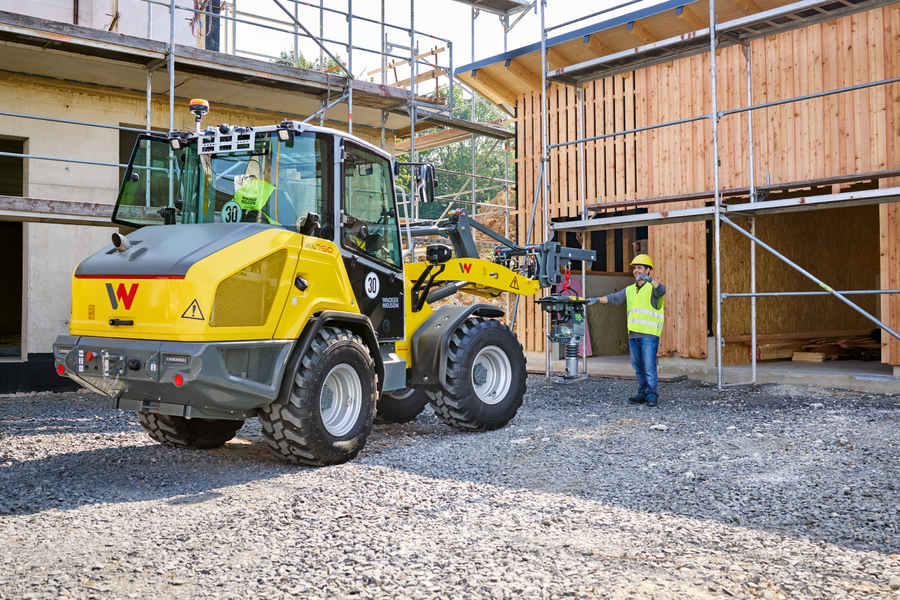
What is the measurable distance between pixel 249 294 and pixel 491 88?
10.2 metres

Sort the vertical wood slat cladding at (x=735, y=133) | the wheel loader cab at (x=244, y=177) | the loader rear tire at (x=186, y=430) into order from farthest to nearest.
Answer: the vertical wood slat cladding at (x=735, y=133)
the loader rear tire at (x=186, y=430)
the wheel loader cab at (x=244, y=177)

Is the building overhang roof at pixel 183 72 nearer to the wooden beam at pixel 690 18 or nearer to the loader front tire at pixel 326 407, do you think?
the wooden beam at pixel 690 18

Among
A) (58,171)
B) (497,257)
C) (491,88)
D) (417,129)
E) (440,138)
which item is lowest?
(497,257)

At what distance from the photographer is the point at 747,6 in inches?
452

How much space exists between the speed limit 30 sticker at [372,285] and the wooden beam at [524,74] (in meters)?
8.25

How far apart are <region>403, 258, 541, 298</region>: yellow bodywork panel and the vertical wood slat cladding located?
4458mm

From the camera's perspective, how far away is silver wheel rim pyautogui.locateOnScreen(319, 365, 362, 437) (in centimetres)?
621

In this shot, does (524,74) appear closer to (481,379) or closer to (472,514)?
(481,379)

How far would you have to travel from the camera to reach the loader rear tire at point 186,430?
6660mm

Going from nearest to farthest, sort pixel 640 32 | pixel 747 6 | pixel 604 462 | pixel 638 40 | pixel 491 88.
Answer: pixel 604 462
pixel 747 6
pixel 640 32
pixel 638 40
pixel 491 88

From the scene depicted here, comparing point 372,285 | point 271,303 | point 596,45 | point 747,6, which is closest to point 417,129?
point 596,45

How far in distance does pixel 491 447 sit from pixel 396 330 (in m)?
1.39

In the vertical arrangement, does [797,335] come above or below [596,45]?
below

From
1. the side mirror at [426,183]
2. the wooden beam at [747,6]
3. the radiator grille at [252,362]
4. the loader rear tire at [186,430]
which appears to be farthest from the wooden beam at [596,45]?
the radiator grille at [252,362]
